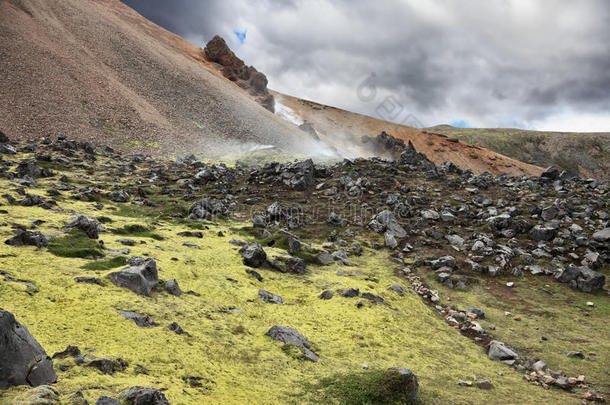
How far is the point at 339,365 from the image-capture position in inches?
312

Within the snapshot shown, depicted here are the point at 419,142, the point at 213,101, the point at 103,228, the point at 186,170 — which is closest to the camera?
the point at 103,228

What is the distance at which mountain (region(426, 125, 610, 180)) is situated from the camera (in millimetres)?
148375

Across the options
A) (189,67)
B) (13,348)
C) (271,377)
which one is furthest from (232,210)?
(189,67)

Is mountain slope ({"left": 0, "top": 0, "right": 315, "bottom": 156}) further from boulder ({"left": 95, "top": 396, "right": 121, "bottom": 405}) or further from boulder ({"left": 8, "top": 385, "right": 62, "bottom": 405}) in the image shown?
boulder ({"left": 95, "top": 396, "right": 121, "bottom": 405})

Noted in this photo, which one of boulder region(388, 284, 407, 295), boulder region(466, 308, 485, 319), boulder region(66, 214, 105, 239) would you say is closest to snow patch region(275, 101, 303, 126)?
boulder region(388, 284, 407, 295)

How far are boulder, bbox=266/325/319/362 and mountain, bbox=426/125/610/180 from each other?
170 m

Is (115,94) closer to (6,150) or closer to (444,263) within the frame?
(6,150)

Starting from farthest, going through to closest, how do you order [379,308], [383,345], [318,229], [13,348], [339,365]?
[318,229]
[379,308]
[383,345]
[339,365]
[13,348]

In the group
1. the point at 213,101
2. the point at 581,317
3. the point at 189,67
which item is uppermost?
the point at 189,67

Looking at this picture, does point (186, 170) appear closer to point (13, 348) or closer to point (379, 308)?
point (379, 308)

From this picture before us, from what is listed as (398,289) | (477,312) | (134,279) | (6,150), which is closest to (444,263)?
(477,312)

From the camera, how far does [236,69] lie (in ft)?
371

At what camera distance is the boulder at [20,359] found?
14.7ft

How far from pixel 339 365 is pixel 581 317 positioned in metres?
10.8
